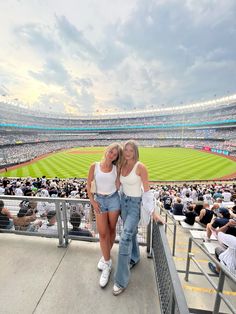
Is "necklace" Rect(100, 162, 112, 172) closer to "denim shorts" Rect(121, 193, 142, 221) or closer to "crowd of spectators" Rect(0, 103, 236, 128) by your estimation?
"denim shorts" Rect(121, 193, 142, 221)

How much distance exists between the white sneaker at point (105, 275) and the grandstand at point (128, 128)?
46.0 m

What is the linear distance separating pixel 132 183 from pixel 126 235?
776 mm

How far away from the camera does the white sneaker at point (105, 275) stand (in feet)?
8.53

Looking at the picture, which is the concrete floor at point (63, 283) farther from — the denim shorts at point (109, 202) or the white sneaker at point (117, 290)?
the denim shorts at point (109, 202)

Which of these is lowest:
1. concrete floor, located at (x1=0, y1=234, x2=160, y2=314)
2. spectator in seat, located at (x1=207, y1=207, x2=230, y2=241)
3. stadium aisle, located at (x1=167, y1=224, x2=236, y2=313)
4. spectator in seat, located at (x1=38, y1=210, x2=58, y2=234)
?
stadium aisle, located at (x1=167, y1=224, x2=236, y2=313)

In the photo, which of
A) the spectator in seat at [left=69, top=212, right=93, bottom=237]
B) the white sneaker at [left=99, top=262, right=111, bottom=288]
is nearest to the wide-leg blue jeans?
the white sneaker at [left=99, top=262, right=111, bottom=288]

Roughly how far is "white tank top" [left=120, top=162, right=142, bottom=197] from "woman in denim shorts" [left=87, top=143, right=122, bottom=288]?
14 centimetres

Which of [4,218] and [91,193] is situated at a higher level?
[91,193]

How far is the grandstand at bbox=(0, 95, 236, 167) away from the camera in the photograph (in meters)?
57.1

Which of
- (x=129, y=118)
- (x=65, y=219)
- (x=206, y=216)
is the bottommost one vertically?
(x=206, y=216)

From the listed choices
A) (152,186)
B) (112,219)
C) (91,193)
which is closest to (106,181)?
(91,193)

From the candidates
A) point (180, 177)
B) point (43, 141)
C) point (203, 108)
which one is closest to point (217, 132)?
point (203, 108)

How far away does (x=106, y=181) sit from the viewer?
2611 millimetres

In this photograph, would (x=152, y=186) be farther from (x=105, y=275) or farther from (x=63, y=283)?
(x=63, y=283)
